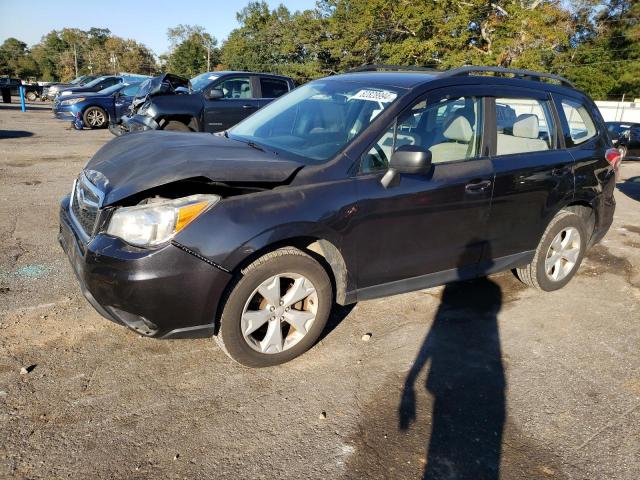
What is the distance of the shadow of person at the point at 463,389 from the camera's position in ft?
8.09

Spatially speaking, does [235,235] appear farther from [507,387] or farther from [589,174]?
[589,174]

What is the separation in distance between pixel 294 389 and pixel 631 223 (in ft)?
21.8

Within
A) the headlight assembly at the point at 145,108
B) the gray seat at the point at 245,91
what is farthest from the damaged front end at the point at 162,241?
the gray seat at the point at 245,91

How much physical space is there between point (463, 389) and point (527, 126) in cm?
229

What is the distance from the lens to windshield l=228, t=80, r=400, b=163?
3.40 metres

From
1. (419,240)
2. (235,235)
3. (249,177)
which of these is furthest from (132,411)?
(419,240)

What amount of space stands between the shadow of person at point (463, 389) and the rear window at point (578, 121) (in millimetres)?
1640

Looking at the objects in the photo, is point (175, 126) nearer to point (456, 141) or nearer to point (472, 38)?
point (456, 141)

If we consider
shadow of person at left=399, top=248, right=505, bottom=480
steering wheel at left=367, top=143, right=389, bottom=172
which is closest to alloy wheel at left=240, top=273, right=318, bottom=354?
shadow of person at left=399, top=248, right=505, bottom=480

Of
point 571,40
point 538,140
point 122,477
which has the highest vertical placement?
point 571,40

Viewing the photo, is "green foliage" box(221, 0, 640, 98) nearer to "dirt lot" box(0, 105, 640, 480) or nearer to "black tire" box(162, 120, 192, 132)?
"black tire" box(162, 120, 192, 132)

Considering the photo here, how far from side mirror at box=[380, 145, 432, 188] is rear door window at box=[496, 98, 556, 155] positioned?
1031 mm

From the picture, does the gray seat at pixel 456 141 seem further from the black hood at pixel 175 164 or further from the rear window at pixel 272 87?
the rear window at pixel 272 87

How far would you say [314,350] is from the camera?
3.39 meters
